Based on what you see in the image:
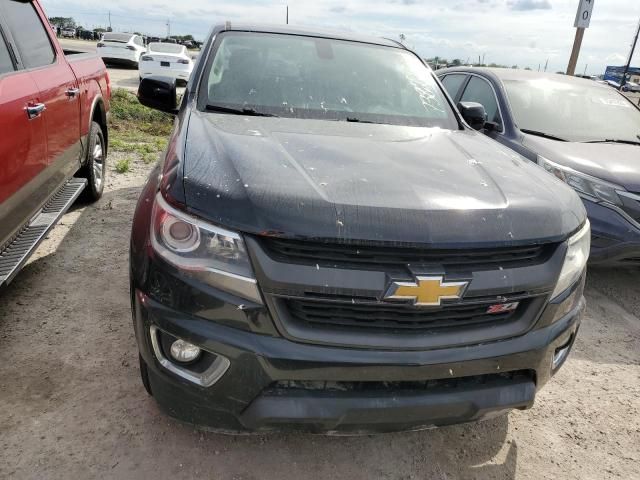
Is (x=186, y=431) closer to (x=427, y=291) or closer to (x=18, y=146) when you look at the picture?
(x=427, y=291)

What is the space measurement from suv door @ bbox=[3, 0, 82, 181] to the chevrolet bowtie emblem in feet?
8.22

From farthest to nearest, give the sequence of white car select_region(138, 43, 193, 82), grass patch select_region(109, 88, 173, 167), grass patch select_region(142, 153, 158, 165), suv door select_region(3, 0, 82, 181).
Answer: white car select_region(138, 43, 193, 82) → grass patch select_region(109, 88, 173, 167) → grass patch select_region(142, 153, 158, 165) → suv door select_region(3, 0, 82, 181)

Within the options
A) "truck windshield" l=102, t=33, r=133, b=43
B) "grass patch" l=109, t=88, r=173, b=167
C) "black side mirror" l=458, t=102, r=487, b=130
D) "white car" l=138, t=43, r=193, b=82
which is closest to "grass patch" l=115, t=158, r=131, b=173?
"grass patch" l=109, t=88, r=173, b=167

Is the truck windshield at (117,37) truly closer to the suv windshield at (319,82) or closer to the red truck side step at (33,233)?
the red truck side step at (33,233)

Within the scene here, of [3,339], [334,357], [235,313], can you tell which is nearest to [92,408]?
[3,339]

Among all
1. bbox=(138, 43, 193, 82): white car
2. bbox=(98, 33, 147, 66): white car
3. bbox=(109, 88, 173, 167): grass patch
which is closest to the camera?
bbox=(109, 88, 173, 167): grass patch

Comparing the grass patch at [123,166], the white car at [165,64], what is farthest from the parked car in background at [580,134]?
the white car at [165,64]

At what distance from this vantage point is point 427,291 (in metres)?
1.70

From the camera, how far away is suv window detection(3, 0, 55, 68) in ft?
10.6

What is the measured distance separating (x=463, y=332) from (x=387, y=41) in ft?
8.33

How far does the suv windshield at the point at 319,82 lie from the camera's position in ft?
9.24

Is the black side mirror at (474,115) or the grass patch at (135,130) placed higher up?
the black side mirror at (474,115)

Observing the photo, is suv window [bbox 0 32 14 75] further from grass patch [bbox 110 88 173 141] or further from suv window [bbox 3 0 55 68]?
grass patch [bbox 110 88 173 141]

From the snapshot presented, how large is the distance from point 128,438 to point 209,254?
39.8 inches
